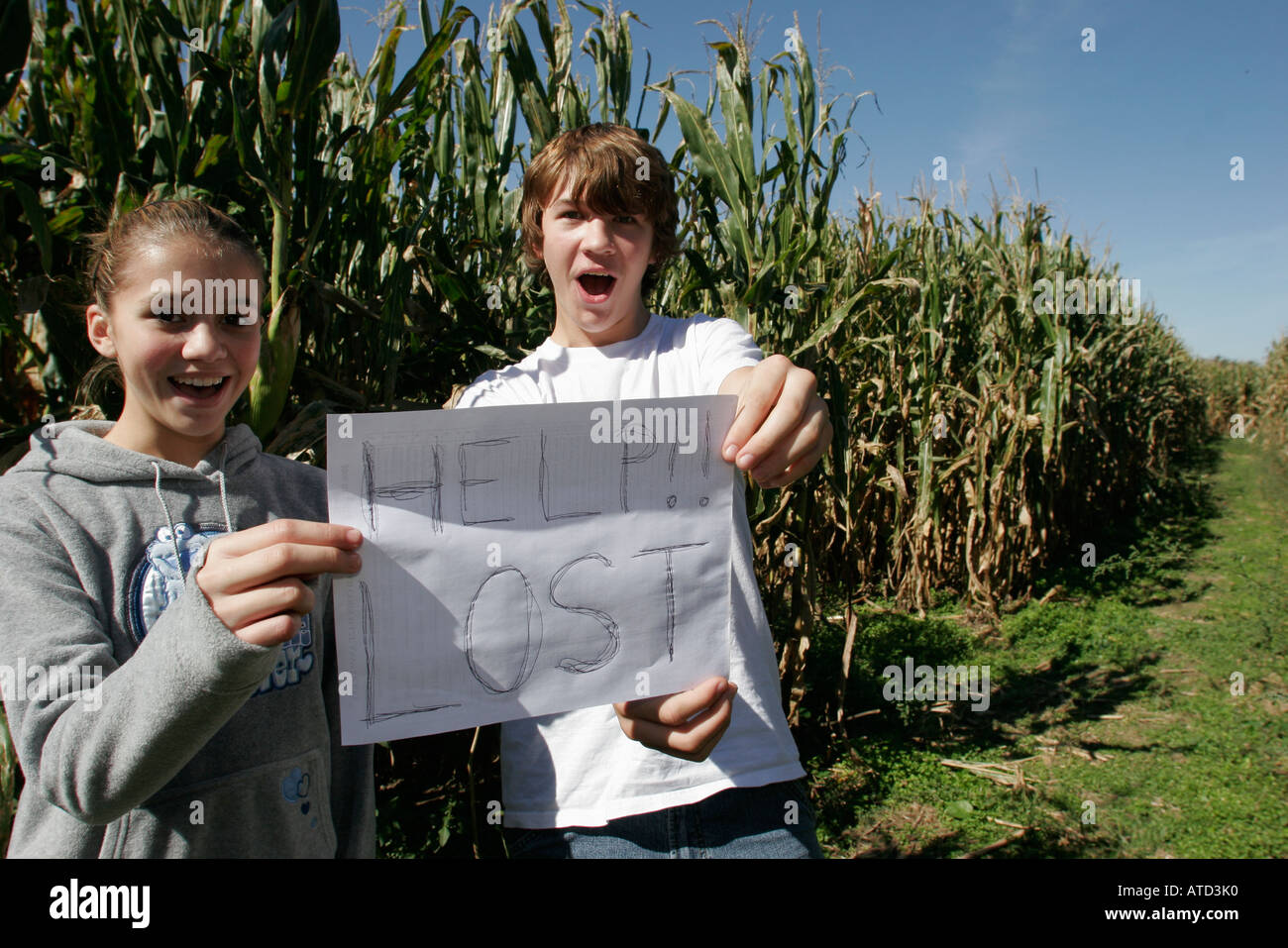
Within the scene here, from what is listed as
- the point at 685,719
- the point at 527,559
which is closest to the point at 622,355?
the point at 527,559

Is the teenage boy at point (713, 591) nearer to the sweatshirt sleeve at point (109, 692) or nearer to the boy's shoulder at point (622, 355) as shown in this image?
the boy's shoulder at point (622, 355)

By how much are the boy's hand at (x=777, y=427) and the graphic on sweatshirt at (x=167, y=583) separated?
0.61m

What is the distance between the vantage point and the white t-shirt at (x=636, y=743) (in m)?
1.04

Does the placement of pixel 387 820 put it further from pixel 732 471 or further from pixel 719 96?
pixel 719 96

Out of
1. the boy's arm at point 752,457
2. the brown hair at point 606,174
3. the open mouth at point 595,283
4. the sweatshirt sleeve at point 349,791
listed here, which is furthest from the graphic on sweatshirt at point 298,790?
the brown hair at point 606,174

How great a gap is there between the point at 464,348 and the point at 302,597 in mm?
1788

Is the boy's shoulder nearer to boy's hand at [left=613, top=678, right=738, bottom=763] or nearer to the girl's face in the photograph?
the girl's face

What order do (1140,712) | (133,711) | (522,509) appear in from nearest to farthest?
(133,711) → (522,509) → (1140,712)

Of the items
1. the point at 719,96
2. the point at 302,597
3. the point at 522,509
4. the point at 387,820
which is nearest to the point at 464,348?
the point at 719,96

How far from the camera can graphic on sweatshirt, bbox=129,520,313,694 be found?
0.94m

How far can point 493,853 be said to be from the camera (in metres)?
2.23

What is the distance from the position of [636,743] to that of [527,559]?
1.11 ft

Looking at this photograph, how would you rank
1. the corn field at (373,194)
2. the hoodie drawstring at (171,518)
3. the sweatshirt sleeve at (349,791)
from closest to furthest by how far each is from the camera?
1. the hoodie drawstring at (171,518)
2. the sweatshirt sleeve at (349,791)
3. the corn field at (373,194)

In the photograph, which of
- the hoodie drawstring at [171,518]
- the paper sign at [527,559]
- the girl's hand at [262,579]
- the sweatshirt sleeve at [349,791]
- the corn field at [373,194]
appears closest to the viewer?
the girl's hand at [262,579]
